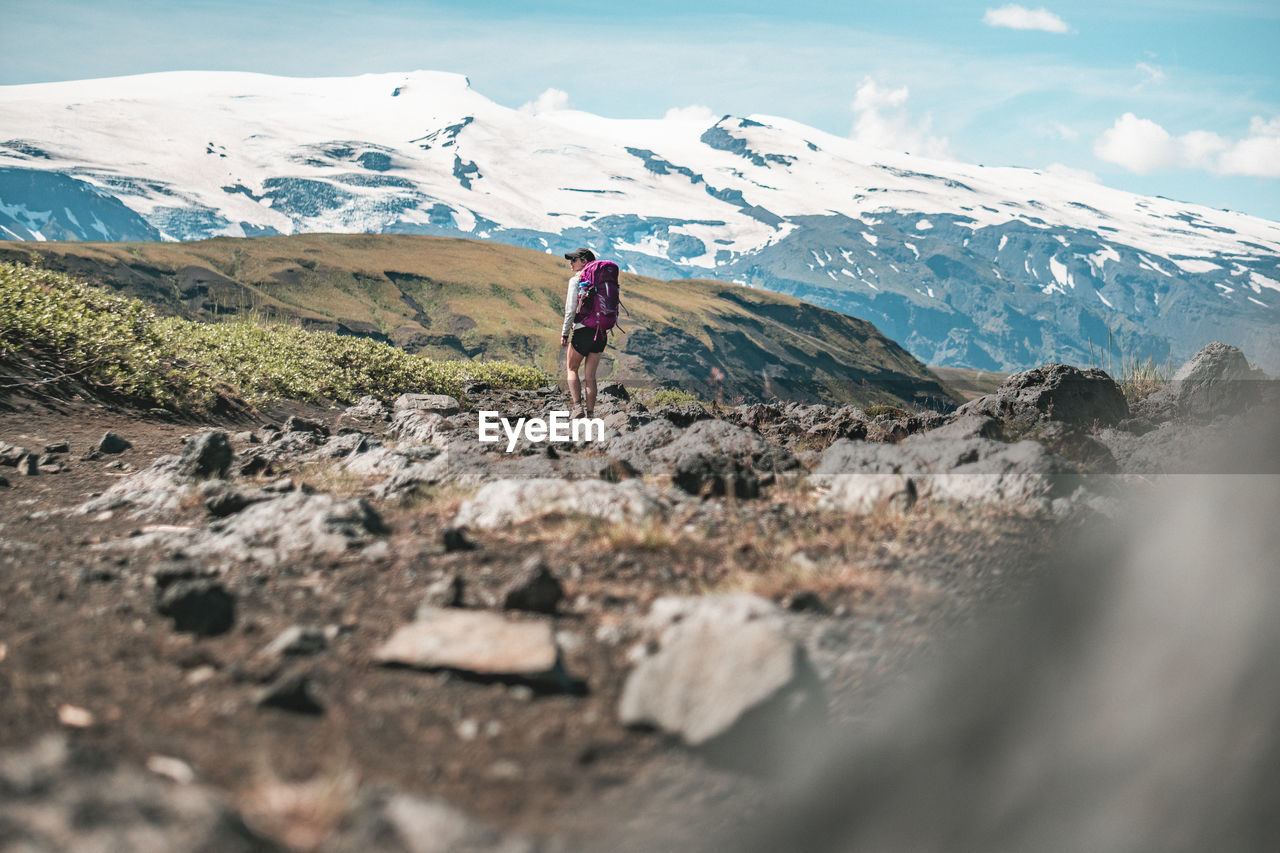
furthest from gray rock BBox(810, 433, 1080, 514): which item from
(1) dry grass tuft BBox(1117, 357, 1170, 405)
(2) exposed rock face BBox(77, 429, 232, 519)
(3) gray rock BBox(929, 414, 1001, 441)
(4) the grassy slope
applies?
(4) the grassy slope

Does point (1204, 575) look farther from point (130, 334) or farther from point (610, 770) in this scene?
point (130, 334)

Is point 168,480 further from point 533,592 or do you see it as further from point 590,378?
point 590,378

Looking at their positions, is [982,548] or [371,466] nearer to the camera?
[982,548]

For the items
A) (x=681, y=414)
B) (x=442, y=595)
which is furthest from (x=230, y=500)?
(x=681, y=414)

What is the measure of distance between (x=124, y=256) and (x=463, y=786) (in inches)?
7101

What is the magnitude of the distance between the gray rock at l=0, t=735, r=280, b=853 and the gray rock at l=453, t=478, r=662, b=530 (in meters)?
3.33

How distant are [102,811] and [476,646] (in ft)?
5.49

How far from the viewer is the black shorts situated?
40.4ft

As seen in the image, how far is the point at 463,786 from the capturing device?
3.25 m

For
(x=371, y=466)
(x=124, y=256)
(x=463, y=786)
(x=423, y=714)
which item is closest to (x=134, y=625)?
(x=423, y=714)

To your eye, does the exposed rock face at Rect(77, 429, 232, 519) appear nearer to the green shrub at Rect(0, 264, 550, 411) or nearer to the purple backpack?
the purple backpack

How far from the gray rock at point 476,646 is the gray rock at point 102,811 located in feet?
3.90

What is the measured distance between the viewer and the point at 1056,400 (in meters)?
11.4

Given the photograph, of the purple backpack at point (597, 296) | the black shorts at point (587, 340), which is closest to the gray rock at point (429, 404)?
the black shorts at point (587, 340)
